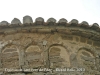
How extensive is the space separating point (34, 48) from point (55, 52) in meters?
0.49

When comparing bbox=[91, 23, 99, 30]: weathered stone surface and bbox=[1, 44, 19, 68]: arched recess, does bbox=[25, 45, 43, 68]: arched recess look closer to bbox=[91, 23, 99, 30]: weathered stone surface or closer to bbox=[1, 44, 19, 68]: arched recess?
bbox=[1, 44, 19, 68]: arched recess

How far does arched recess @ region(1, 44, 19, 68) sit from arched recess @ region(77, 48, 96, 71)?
142 cm

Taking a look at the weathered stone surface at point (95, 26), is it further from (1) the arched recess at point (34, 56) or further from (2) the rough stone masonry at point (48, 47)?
(1) the arched recess at point (34, 56)

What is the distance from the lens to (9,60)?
303 inches

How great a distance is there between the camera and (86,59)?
311 inches

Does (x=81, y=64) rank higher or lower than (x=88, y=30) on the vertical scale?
lower

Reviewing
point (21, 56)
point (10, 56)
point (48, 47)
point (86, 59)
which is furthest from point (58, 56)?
point (10, 56)

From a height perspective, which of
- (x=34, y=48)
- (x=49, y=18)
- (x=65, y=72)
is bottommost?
(x=65, y=72)

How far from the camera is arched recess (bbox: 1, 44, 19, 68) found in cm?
764

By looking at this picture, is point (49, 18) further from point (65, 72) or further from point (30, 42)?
point (65, 72)

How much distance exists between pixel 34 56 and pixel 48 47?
39 cm

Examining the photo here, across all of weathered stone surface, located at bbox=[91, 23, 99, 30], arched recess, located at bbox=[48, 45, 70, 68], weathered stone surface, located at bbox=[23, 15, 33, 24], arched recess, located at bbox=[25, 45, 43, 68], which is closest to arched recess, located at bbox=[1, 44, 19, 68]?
arched recess, located at bbox=[25, 45, 43, 68]

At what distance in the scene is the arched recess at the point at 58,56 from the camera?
7609mm

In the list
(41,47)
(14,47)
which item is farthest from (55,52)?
(14,47)
